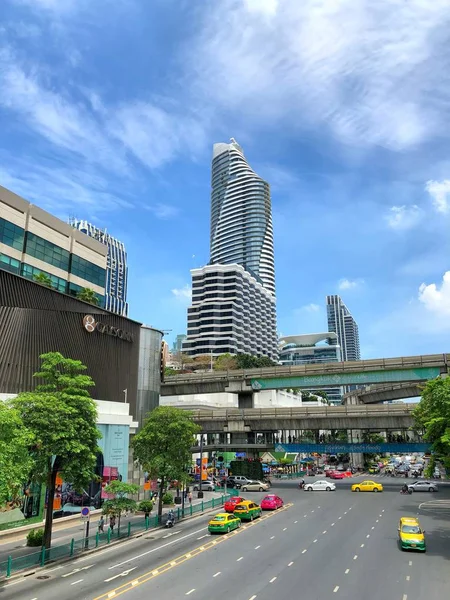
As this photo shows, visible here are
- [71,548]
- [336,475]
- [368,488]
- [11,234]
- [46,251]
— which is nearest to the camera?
[71,548]

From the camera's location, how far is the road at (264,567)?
20.6m

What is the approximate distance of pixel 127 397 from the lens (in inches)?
1975

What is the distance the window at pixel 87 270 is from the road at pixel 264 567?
37.2 meters

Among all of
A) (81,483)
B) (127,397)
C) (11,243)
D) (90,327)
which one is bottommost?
(81,483)

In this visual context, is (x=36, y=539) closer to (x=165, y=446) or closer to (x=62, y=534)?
(x=62, y=534)

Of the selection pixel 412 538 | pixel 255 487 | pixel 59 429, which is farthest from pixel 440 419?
pixel 255 487

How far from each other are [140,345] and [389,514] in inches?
1203

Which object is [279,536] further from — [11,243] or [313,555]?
[11,243]

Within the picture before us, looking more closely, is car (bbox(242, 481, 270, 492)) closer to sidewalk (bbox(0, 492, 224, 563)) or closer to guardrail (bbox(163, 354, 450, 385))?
guardrail (bbox(163, 354, 450, 385))

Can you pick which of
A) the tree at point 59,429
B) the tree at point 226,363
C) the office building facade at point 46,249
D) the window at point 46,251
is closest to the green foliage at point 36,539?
the tree at point 59,429

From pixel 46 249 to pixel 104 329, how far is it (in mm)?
17896

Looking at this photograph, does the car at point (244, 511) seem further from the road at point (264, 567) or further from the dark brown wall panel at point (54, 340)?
the dark brown wall panel at point (54, 340)

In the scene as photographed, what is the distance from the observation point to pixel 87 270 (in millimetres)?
66062

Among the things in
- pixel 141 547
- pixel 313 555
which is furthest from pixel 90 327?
pixel 313 555
